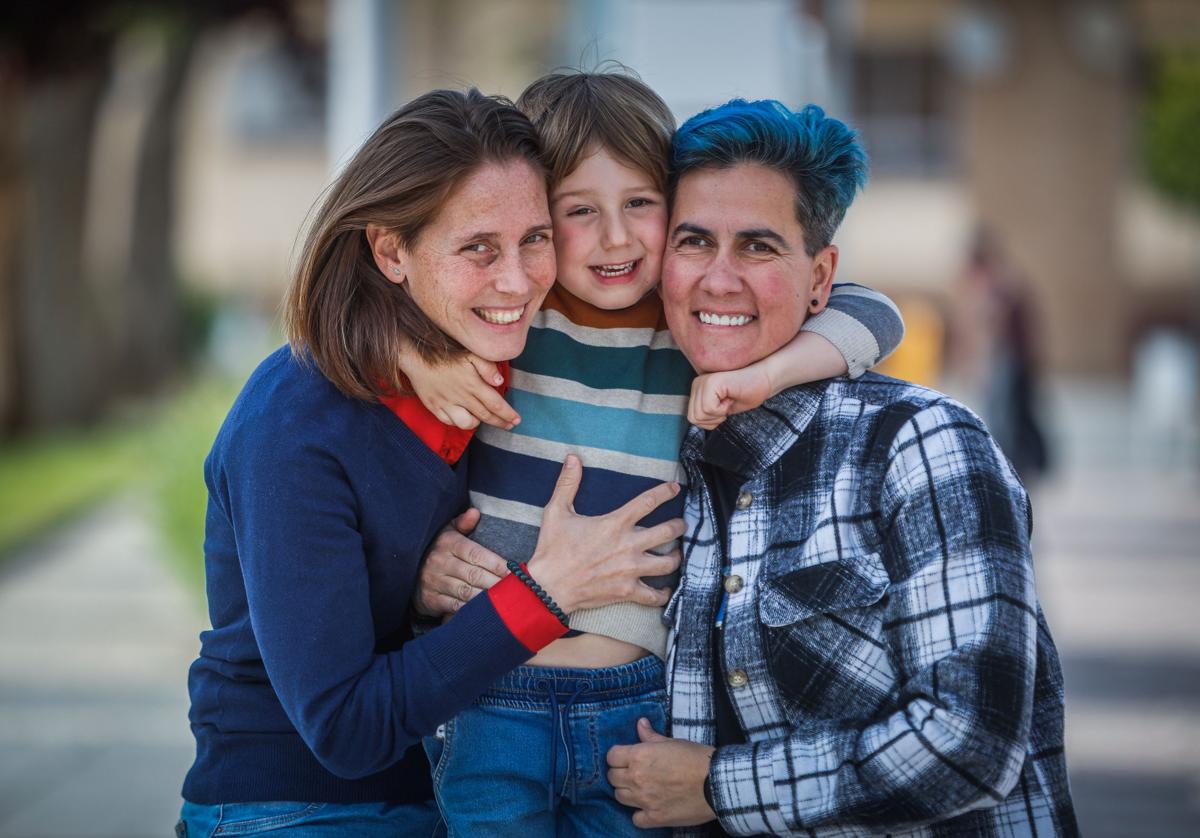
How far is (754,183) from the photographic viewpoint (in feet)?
7.53

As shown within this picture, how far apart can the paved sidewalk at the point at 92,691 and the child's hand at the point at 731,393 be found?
378cm

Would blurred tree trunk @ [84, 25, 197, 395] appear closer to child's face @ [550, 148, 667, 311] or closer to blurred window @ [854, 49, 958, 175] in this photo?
blurred window @ [854, 49, 958, 175]

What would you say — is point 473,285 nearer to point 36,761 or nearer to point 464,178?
point 464,178

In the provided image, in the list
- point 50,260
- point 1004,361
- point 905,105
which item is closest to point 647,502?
point 1004,361

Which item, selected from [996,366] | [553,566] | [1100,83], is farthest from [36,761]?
[1100,83]

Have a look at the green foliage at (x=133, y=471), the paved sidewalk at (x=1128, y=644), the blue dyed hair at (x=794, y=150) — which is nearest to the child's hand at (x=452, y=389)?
the blue dyed hair at (x=794, y=150)

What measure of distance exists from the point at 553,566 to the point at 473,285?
→ 477mm

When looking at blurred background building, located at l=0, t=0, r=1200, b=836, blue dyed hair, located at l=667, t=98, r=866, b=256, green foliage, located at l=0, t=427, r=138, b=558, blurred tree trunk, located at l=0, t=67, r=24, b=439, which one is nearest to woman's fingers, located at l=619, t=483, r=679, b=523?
blue dyed hair, located at l=667, t=98, r=866, b=256

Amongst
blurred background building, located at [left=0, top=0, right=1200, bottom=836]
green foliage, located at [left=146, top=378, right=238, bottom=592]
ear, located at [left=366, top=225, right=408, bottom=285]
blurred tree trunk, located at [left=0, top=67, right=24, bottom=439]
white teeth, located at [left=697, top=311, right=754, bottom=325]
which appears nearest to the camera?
ear, located at [left=366, top=225, right=408, bottom=285]

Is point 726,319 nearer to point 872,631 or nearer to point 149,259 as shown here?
point 872,631

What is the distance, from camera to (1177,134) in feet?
63.5

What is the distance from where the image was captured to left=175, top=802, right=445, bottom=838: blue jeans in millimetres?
2172

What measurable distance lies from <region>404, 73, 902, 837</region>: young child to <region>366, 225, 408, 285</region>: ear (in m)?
0.17

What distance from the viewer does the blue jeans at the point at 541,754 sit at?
7.25 ft
